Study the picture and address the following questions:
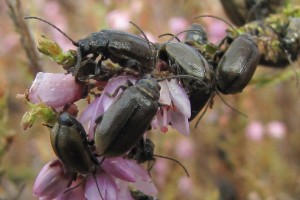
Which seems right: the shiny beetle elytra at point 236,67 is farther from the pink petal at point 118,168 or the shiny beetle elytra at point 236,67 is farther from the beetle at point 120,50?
the pink petal at point 118,168

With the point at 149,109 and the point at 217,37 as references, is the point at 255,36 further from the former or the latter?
the point at 217,37

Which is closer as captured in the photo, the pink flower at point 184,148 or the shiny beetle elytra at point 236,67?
the shiny beetle elytra at point 236,67

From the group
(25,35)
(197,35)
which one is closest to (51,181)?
(197,35)

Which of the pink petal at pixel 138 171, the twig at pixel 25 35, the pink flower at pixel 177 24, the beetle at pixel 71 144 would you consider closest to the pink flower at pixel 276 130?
the pink flower at pixel 177 24

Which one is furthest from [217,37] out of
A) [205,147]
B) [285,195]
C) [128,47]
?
[128,47]

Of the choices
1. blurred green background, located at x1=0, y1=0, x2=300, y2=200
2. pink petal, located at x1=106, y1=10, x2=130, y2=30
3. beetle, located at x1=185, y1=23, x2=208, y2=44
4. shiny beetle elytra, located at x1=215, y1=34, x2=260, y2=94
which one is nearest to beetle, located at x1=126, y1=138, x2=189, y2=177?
shiny beetle elytra, located at x1=215, y1=34, x2=260, y2=94

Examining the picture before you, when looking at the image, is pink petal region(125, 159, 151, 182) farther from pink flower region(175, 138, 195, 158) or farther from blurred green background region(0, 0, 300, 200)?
pink flower region(175, 138, 195, 158)

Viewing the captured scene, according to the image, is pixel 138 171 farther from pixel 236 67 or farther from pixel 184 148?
pixel 184 148
